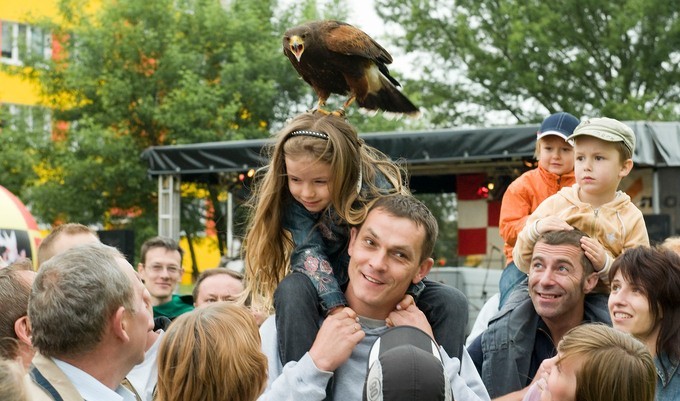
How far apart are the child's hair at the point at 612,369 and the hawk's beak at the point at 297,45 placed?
5.76 ft

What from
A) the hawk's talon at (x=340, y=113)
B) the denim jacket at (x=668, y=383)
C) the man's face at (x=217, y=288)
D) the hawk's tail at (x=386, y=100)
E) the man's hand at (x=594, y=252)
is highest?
the hawk's tail at (x=386, y=100)

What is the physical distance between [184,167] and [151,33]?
12.1 metres

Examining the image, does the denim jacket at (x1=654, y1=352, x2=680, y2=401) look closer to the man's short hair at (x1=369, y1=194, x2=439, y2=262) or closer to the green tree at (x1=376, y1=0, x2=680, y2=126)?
the man's short hair at (x1=369, y1=194, x2=439, y2=262)

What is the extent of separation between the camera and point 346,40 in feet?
14.2

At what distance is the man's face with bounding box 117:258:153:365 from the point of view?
3.19m

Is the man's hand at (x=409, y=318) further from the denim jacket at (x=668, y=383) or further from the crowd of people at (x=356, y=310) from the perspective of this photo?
the denim jacket at (x=668, y=383)

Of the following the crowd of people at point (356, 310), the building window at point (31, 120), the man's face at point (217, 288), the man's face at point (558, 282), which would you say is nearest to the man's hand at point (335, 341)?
the crowd of people at point (356, 310)

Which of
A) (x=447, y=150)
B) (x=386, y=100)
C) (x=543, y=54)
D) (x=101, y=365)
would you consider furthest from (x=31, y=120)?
(x=101, y=365)

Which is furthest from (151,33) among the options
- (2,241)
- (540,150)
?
(540,150)

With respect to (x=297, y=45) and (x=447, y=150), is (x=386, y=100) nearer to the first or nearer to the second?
(x=297, y=45)

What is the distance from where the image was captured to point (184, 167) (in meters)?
14.7

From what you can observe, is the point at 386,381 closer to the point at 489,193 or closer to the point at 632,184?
the point at 632,184

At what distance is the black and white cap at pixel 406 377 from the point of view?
241cm

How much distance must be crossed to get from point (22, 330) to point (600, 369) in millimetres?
2012
